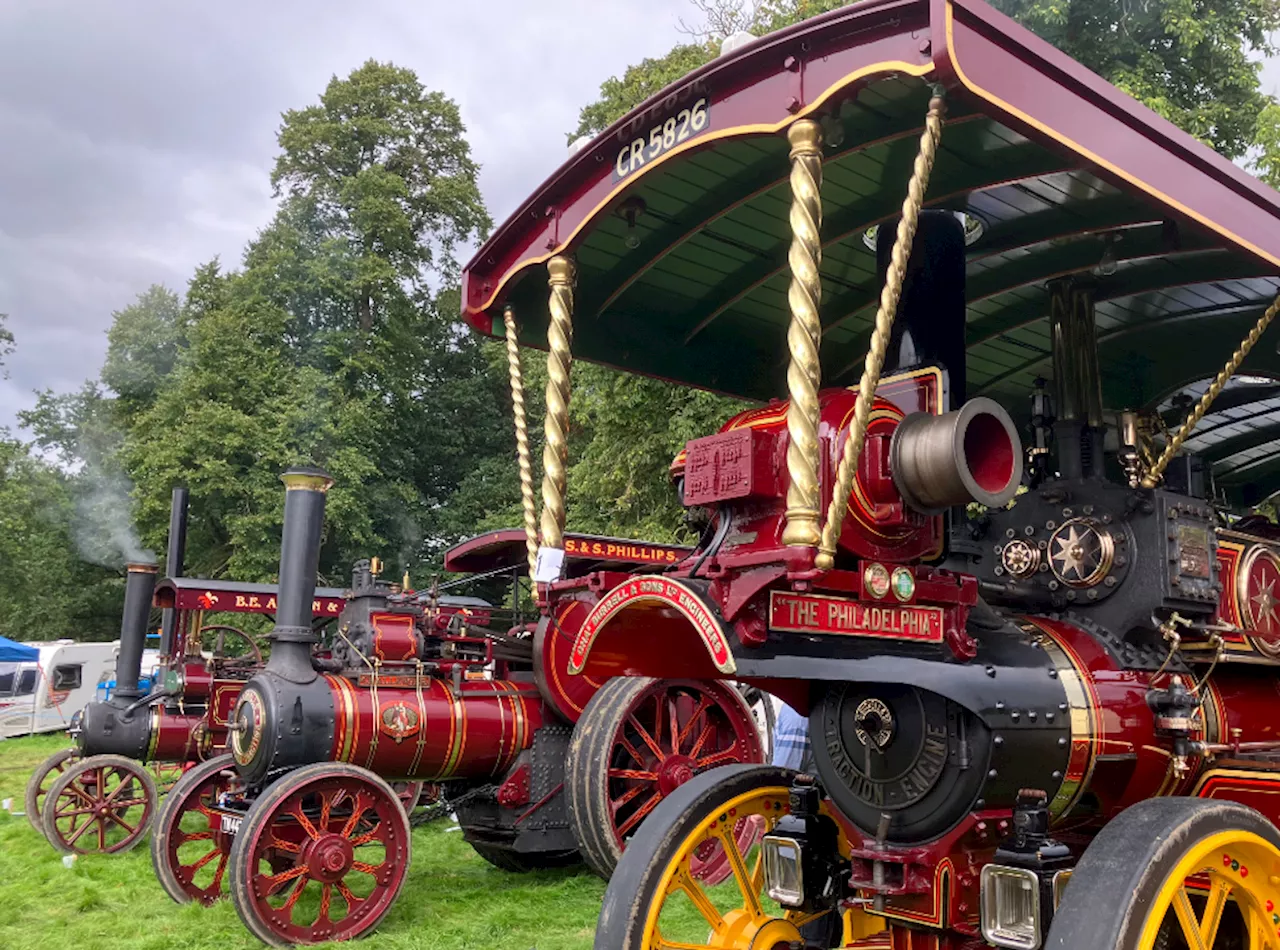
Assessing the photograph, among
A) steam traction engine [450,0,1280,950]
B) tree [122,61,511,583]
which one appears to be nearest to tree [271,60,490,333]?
tree [122,61,511,583]

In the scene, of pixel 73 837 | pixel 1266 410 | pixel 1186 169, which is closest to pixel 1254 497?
pixel 1266 410

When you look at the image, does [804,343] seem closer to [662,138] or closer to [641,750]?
[662,138]

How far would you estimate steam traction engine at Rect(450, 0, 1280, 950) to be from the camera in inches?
93.0

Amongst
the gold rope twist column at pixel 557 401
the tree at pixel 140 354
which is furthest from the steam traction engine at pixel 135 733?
the tree at pixel 140 354

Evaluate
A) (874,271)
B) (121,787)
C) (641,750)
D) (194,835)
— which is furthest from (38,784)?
(874,271)

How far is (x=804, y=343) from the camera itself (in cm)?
237

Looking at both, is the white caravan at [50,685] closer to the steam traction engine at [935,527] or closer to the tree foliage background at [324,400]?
the tree foliage background at [324,400]

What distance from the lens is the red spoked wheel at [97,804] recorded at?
7582 millimetres

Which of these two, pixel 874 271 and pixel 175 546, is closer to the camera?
pixel 874 271

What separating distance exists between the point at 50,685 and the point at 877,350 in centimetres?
1763

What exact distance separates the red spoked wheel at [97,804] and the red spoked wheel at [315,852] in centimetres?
272

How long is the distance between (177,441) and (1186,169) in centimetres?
1806

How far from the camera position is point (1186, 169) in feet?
8.68

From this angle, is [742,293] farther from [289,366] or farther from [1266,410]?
[289,366]
